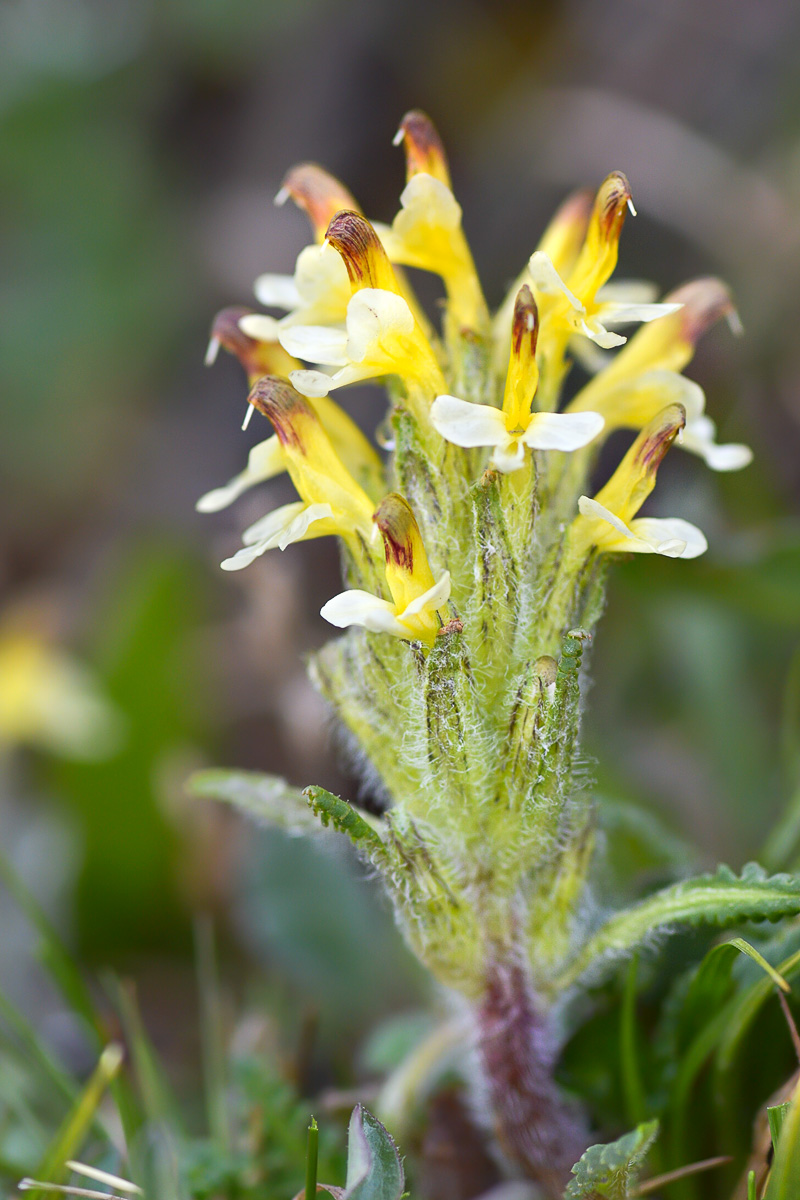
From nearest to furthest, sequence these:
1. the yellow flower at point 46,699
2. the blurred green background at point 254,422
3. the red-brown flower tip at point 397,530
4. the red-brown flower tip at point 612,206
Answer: the red-brown flower tip at point 397,530 < the red-brown flower tip at point 612,206 < the blurred green background at point 254,422 < the yellow flower at point 46,699

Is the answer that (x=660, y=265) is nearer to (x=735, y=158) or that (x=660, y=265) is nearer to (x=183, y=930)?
(x=735, y=158)

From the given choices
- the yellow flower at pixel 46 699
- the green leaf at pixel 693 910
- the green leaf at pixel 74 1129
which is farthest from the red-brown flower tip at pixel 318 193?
the yellow flower at pixel 46 699

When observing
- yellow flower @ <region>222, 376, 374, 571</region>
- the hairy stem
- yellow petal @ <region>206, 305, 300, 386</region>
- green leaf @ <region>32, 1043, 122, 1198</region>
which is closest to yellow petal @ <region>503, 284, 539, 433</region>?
yellow flower @ <region>222, 376, 374, 571</region>

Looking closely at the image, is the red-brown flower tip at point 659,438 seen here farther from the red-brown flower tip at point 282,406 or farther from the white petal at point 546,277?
the red-brown flower tip at point 282,406

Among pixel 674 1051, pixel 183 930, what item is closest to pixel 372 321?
pixel 674 1051

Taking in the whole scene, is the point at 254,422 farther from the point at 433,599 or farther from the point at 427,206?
the point at 433,599

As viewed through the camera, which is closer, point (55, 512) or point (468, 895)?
point (468, 895)

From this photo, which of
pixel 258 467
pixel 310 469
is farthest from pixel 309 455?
pixel 258 467
